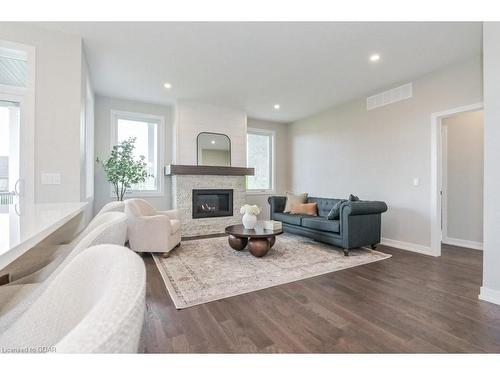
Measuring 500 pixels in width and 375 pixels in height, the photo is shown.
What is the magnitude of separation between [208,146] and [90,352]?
16.8ft

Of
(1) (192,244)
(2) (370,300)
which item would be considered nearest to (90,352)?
(2) (370,300)

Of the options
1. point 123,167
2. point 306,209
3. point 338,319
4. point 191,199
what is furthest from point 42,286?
point 306,209

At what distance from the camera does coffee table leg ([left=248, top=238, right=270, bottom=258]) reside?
323cm

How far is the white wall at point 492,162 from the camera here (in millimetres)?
2055

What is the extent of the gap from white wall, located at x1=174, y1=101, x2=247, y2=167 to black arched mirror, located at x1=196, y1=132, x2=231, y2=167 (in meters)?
0.09

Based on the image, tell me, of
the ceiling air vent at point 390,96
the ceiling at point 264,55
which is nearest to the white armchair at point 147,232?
the ceiling at point 264,55

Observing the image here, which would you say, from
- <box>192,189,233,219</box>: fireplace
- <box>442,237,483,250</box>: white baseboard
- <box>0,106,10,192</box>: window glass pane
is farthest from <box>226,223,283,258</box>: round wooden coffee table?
<box>442,237,483,250</box>: white baseboard

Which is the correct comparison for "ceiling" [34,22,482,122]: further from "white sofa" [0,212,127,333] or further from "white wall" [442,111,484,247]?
Result: "white sofa" [0,212,127,333]

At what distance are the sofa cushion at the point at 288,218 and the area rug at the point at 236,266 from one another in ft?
1.28

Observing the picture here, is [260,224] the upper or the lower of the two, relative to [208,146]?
lower

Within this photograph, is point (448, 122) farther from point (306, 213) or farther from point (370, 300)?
point (370, 300)

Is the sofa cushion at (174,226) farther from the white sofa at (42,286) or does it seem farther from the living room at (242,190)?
the white sofa at (42,286)

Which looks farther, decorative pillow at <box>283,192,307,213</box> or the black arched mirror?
the black arched mirror

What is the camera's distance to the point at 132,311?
296 millimetres
